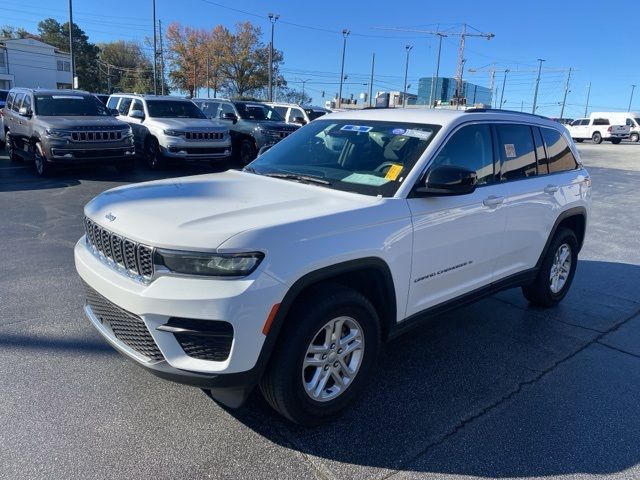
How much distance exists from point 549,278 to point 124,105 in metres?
13.0

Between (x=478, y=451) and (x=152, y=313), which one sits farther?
(x=478, y=451)

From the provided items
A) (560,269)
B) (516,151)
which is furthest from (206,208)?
(560,269)

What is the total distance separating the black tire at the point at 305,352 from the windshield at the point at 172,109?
38.8 ft

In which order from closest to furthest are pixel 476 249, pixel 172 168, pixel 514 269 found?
pixel 476 249, pixel 514 269, pixel 172 168

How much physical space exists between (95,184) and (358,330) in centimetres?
948

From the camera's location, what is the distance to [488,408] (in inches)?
127

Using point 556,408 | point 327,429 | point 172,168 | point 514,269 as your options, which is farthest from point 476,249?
point 172,168

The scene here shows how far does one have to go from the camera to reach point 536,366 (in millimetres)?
3834

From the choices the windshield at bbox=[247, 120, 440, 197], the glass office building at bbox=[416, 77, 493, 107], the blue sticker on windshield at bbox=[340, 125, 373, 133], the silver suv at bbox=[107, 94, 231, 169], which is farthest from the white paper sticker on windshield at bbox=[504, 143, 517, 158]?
the glass office building at bbox=[416, 77, 493, 107]

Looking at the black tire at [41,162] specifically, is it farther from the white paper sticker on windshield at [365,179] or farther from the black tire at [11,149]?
the white paper sticker on windshield at [365,179]

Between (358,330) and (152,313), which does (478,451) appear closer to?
(358,330)

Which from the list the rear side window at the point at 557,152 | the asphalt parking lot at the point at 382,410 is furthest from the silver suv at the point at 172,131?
the rear side window at the point at 557,152

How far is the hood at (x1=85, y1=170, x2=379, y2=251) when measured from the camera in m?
2.54

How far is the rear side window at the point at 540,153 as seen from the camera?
461 cm
